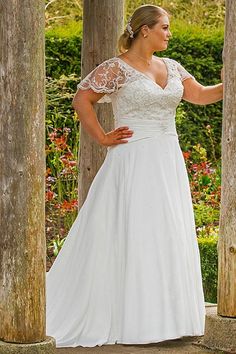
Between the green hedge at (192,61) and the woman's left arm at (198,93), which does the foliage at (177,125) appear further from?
the woman's left arm at (198,93)

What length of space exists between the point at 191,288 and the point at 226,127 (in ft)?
3.37

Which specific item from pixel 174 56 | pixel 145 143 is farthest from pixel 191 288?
pixel 174 56

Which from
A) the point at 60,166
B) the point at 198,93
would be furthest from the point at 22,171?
the point at 60,166

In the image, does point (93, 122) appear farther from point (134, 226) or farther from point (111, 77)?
point (134, 226)

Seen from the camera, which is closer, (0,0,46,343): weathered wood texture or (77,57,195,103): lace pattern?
(0,0,46,343): weathered wood texture

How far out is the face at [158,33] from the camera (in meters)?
6.34

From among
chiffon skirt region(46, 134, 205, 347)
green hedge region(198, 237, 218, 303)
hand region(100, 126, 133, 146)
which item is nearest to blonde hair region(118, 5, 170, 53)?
hand region(100, 126, 133, 146)

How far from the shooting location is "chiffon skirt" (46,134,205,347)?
6.13 meters

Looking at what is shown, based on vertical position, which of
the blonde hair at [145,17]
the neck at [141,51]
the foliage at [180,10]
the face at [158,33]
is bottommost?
the neck at [141,51]

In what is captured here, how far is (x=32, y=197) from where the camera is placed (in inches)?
210

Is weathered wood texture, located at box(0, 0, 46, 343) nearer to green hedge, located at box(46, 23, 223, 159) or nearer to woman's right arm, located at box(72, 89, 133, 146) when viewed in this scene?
woman's right arm, located at box(72, 89, 133, 146)

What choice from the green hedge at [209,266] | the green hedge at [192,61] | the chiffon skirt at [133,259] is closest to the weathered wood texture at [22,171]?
the chiffon skirt at [133,259]

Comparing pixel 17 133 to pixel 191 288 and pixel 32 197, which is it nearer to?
pixel 32 197

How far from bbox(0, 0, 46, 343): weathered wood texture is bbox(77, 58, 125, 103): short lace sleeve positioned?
97 centimetres
